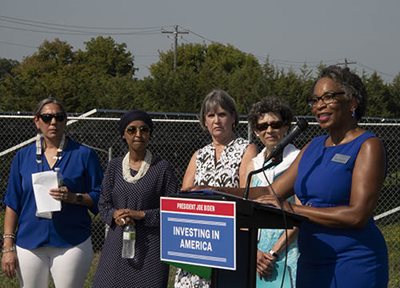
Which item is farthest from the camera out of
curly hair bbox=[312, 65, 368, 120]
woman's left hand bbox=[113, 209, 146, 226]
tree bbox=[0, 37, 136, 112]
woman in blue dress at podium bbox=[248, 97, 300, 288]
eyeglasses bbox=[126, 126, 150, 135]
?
tree bbox=[0, 37, 136, 112]

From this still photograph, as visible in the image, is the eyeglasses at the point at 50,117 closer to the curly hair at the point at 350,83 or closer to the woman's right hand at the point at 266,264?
the woman's right hand at the point at 266,264

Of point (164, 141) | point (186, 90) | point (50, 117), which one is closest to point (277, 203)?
point (50, 117)

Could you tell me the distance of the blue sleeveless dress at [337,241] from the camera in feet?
11.1

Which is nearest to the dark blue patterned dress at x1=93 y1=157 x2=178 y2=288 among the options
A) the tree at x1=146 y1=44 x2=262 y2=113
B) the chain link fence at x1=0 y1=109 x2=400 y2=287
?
the chain link fence at x1=0 y1=109 x2=400 y2=287

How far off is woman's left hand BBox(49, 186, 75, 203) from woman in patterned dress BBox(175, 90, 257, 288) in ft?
2.71

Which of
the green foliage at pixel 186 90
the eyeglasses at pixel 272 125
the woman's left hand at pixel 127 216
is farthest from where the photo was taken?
the green foliage at pixel 186 90

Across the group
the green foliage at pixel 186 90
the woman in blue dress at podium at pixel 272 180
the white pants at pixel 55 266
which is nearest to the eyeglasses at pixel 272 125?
the woman in blue dress at podium at pixel 272 180

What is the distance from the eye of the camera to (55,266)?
18.1 ft

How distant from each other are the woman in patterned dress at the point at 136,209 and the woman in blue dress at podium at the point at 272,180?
2.16 feet

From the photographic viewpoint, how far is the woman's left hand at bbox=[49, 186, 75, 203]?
17.9ft

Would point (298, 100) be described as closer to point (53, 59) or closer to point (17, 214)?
point (17, 214)

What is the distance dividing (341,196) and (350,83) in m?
0.52

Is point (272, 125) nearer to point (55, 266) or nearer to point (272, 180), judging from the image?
point (272, 180)

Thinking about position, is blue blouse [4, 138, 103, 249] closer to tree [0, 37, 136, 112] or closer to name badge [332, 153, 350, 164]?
name badge [332, 153, 350, 164]
